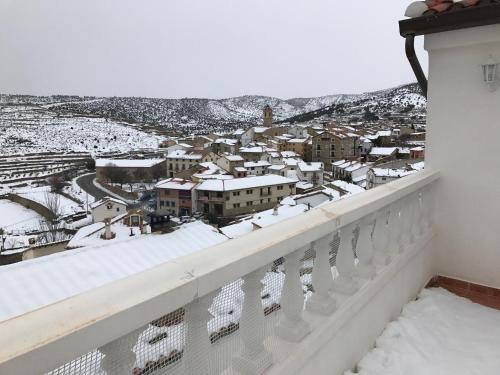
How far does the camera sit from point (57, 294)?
2.96 meters

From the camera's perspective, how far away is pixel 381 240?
2.17 meters

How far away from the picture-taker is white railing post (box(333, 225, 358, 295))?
1731 mm

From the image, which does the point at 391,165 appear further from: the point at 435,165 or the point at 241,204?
the point at 435,165

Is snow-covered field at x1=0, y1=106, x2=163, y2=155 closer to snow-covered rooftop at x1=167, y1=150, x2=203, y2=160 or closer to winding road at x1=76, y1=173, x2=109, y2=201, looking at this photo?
winding road at x1=76, y1=173, x2=109, y2=201

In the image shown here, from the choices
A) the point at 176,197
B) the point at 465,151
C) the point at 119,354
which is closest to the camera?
the point at 119,354

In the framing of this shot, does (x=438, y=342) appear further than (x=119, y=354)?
Yes

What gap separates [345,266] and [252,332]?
2.46 feet

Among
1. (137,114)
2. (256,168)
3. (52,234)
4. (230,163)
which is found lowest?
(52,234)

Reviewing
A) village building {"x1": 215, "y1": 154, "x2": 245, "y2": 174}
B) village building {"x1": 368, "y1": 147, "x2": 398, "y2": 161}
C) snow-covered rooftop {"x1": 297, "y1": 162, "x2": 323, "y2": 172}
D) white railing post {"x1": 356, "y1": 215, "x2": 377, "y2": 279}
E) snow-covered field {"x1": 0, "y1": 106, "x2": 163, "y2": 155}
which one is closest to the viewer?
white railing post {"x1": 356, "y1": 215, "x2": 377, "y2": 279}

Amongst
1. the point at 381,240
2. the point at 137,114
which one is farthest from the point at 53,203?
the point at 137,114

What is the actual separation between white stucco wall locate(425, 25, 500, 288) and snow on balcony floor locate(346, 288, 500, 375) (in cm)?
52

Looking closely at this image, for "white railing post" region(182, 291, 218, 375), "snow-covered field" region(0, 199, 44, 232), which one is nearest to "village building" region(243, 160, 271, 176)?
"snow-covered field" region(0, 199, 44, 232)

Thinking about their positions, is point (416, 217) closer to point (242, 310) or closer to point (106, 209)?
point (242, 310)

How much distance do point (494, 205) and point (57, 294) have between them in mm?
3501
